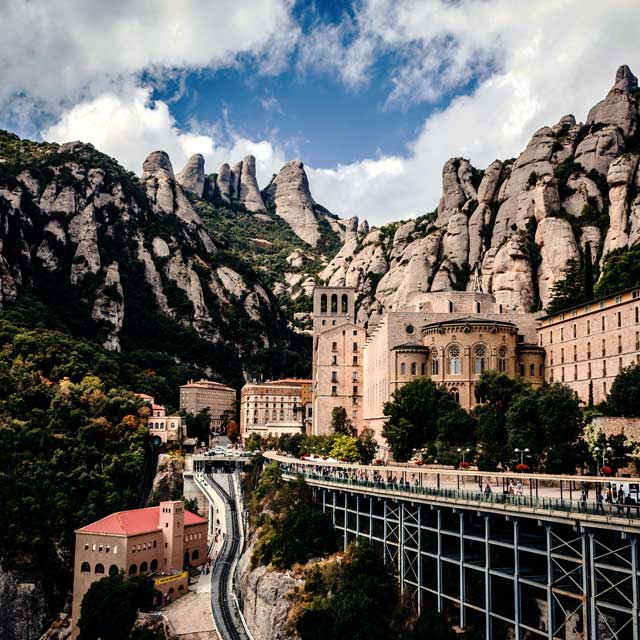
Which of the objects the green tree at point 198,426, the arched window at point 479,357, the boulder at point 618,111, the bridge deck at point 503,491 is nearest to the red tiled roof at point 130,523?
the bridge deck at point 503,491

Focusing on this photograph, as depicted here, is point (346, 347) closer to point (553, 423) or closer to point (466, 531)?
point (553, 423)

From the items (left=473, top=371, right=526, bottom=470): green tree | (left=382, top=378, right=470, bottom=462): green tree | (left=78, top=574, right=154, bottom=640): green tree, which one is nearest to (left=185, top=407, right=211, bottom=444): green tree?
(left=382, top=378, right=470, bottom=462): green tree

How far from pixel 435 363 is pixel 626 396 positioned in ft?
77.1

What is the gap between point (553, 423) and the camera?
5262 centimetres

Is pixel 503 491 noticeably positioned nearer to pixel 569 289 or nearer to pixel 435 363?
pixel 435 363

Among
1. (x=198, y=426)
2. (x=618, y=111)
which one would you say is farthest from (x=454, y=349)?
(x=618, y=111)

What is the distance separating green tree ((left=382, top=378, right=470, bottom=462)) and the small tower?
19711mm

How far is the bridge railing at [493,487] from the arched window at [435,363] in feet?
67.4

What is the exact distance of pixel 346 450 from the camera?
238 feet

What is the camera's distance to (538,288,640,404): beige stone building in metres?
65.4

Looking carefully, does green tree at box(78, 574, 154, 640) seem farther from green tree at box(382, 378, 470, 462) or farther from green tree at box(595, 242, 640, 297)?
green tree at box(595, 242, 640, 297)

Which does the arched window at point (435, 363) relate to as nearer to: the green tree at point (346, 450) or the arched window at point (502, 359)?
the arched window at point (502, 359)

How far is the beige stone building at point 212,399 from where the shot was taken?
13788cm

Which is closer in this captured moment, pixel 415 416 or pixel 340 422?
pixel 415 416
